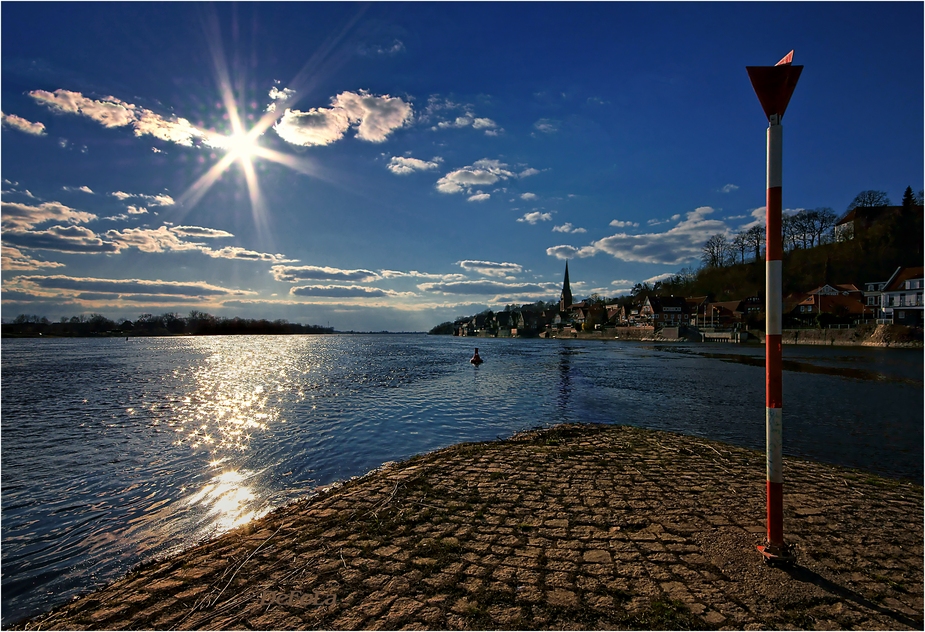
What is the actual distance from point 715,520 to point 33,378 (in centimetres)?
4147

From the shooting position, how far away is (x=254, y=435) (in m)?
11.8

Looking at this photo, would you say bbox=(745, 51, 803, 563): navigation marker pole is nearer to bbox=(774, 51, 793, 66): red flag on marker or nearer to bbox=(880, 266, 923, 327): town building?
bbox=(774, 51, 793, 66): red flag on marker

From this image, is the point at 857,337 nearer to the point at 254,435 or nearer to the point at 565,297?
the point at 254,435

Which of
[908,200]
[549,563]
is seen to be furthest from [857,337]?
[549,563]

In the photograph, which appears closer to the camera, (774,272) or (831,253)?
(774,272)

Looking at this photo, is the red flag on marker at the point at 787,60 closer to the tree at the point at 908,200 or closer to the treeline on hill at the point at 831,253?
the treeline on hill at the point at 831,253

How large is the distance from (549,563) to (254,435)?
35.3ft

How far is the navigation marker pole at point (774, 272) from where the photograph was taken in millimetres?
3441

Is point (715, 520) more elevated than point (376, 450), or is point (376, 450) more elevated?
point (715, 520)

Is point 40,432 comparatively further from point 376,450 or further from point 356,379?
point 356,379

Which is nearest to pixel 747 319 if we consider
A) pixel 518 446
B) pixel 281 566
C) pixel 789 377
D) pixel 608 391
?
pixel 789 377

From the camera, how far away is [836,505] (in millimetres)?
4969

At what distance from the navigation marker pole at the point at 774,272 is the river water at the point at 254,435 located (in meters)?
6.74

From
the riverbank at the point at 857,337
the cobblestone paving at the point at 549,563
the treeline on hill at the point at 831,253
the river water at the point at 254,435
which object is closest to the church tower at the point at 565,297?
the treeline on hill at the point at 831,253
